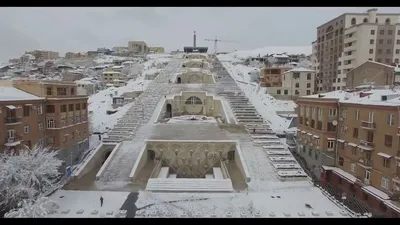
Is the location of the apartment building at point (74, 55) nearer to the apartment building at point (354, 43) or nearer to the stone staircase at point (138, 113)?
the stone staircase at point (138, 113)

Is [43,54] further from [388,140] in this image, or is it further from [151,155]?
[388,140]

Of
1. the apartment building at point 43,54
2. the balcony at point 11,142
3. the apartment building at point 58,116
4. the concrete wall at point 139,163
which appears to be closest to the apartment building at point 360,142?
the concrete wall at point 139,163

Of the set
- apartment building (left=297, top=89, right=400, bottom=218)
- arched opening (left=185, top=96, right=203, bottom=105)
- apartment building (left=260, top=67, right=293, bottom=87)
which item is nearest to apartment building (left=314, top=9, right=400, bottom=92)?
apartment building (left=260, top=67, right=293, bottom=87)

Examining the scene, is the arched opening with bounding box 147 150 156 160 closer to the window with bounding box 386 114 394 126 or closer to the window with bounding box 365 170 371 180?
the window with bounding box 365 170 371 180

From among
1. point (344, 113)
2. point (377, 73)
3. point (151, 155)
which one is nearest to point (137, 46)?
point (377, 73)

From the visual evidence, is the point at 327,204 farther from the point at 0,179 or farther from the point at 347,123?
the point at 0,179
